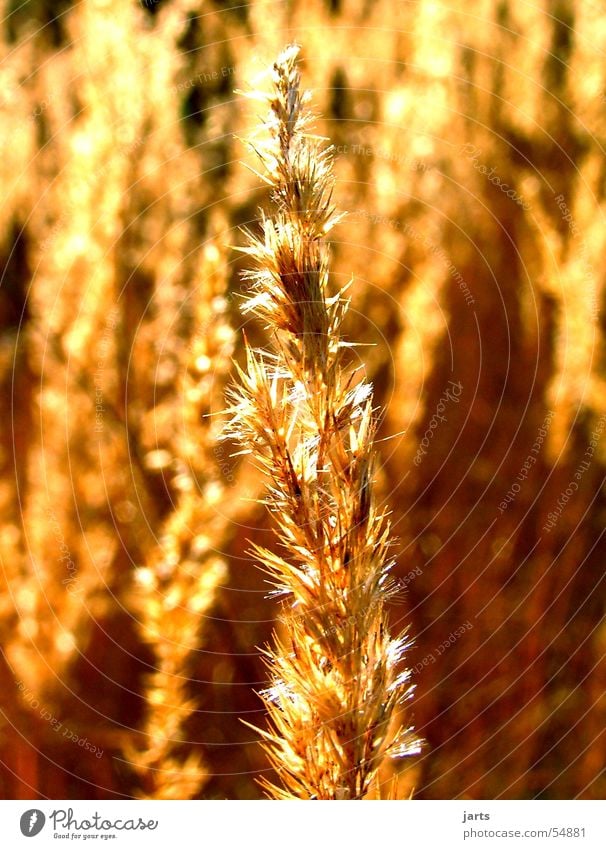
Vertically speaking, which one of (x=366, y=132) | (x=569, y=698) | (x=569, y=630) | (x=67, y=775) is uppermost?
(x=366, y=132)

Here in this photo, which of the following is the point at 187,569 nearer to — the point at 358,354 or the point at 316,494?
the point at 316,494

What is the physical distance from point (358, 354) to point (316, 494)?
779 mm

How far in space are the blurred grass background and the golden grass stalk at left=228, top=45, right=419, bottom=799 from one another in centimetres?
46

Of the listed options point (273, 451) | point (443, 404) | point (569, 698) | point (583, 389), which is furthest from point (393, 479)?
point (273, 451)

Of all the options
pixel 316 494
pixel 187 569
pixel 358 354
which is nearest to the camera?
pixel 316 494

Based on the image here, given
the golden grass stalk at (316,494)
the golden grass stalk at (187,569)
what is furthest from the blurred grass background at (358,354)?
the golden grass stalk at (316,494)

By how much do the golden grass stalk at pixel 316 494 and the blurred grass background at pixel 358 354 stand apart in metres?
0.46

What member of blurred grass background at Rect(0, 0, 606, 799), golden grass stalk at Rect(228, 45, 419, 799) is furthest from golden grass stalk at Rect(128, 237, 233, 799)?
golden grass stalk at Rect(228, 45, 419, 799)

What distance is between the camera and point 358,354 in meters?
1.31

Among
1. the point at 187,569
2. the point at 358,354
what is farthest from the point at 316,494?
the point at 358,354

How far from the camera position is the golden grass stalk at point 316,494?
0.53 metres

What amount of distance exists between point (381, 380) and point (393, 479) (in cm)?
18

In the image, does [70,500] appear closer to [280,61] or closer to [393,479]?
[393,479]

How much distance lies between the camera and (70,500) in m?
1.12
